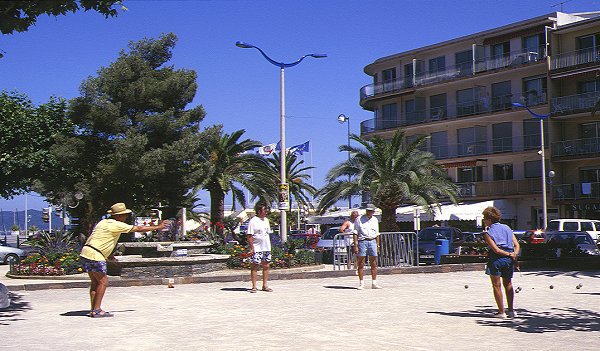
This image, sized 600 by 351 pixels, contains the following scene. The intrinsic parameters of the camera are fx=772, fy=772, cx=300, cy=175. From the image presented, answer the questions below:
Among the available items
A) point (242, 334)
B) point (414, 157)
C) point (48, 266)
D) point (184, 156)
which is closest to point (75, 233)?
point (184, 156)

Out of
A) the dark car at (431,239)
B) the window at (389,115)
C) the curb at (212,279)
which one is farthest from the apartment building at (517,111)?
the curb at (212,279)

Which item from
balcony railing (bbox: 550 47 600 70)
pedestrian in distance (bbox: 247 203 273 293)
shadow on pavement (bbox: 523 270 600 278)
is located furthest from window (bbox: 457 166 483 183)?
pedestrian in distance (bbox: 247 203 273 293)

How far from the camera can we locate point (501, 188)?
5438 cm

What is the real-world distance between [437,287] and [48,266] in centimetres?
1116

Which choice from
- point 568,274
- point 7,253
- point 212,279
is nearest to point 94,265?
point 212,279

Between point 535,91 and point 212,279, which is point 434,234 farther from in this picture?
point 535,91

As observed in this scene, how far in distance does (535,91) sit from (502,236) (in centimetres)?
4439

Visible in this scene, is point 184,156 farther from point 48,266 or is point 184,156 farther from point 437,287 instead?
point 437,287

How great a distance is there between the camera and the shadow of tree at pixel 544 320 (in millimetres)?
10180

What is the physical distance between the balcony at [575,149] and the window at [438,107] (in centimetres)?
996

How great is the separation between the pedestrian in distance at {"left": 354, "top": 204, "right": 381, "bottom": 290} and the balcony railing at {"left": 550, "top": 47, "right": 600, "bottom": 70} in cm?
3760

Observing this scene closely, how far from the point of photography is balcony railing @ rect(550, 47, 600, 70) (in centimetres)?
4966

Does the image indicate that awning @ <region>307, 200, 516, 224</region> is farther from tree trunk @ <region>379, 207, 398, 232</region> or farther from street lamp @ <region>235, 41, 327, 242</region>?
street lamp @ <region>235, 41, 327, 242</region>

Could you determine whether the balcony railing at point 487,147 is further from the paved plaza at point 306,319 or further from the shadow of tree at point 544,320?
the shadow of tree at point 544,320
